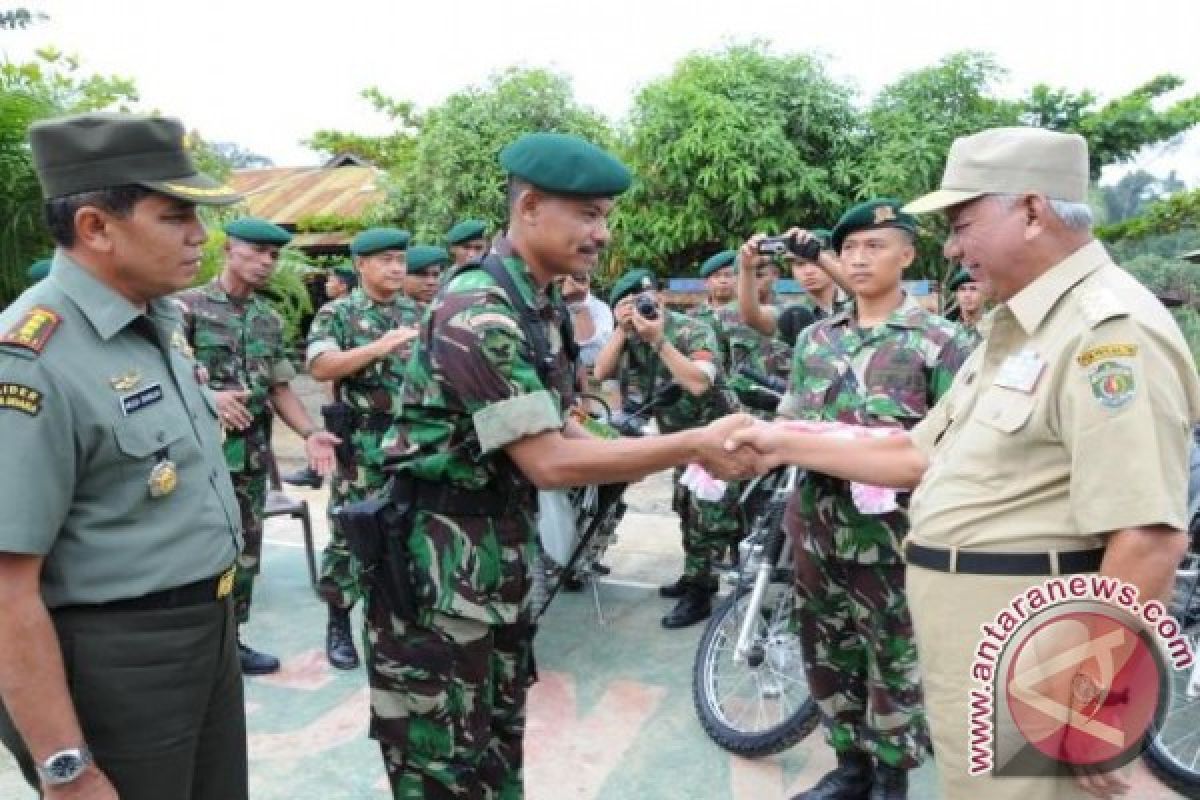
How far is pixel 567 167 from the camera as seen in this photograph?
2.15 m

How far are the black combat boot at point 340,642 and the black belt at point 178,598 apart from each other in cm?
260

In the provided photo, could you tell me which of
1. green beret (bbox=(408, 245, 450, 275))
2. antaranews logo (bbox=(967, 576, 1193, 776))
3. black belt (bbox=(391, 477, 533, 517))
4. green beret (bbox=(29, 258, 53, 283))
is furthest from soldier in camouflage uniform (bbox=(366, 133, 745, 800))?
green beret (bbox=(29, 258, 53, 283))

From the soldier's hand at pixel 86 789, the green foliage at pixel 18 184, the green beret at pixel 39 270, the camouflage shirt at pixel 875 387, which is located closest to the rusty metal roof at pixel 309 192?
the green foliage at pixel 18 184

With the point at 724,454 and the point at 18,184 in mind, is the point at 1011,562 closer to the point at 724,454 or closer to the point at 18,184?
the point at 724,454

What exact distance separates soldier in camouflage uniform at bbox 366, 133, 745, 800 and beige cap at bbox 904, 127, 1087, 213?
83 centimetres

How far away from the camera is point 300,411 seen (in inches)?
182

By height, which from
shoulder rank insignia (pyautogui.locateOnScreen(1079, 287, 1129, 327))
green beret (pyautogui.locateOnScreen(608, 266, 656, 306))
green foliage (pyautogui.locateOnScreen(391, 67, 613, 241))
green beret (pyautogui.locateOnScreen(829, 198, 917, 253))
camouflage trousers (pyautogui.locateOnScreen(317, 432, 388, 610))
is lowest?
camouflage trousers (pyautogui.locateOnScreen(317, 432, 388, 610))

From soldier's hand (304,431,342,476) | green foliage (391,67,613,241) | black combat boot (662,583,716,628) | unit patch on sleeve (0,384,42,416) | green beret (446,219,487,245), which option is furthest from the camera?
green foliage (391,67,613,241)

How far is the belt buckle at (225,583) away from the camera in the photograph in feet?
6.41

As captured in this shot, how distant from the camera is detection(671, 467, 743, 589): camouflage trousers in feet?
17.0

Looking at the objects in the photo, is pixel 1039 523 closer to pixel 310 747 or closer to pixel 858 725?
pixel 858 725

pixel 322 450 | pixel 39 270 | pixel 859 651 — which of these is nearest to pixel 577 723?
pixel 859 651

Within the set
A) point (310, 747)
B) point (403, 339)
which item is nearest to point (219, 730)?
point (310, 747)

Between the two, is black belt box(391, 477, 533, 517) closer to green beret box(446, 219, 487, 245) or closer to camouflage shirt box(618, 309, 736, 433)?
camouflage shirt box(618, 309, 736, 433)
